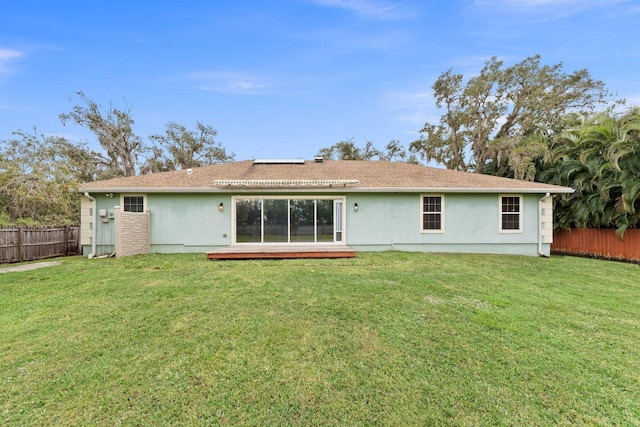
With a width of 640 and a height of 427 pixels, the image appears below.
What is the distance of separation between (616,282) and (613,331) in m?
4.82

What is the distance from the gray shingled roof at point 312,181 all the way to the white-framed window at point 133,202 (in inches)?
18.8

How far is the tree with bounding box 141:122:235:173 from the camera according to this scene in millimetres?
28781

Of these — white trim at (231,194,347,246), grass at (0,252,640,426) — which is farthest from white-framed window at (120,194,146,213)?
grass at (0,252,640,426)

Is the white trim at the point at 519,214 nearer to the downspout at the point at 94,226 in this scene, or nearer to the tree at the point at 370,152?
the downspout at the point at 94,226

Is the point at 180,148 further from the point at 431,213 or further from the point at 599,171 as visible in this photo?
the point at 599,171

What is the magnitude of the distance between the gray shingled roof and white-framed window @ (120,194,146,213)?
1.57ft

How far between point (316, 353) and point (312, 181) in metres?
8.36

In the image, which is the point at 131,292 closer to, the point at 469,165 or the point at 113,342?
the point at 113,342

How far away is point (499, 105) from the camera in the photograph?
21.3 metres

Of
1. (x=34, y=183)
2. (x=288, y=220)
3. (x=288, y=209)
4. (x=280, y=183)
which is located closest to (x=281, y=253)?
(x=288, y=220)

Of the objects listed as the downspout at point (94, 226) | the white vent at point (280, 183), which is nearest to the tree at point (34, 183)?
the downspout at point (94, 226)

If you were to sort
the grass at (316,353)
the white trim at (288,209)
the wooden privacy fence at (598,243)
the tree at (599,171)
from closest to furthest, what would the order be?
the grass at (316,353), the tree at (599,171), the wooden privacy fence at (598,243), the white trim at (288,209)

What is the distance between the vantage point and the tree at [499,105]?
1983cm

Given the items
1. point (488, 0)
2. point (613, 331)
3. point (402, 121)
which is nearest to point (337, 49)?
point (488, 0)
